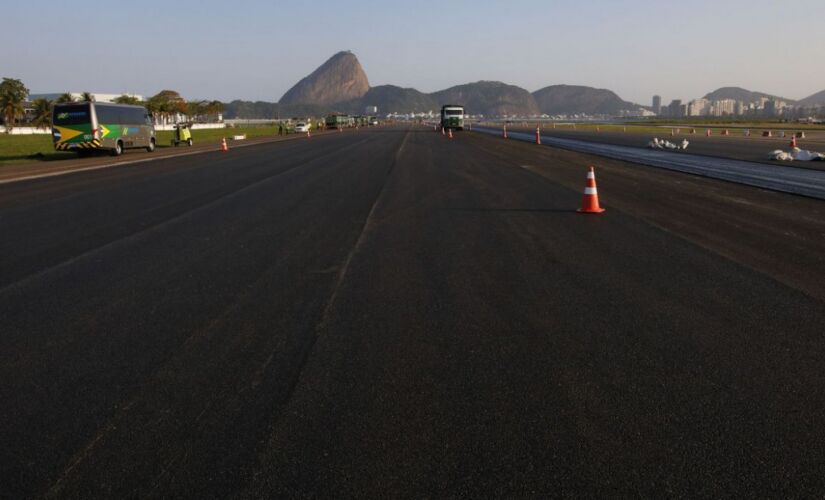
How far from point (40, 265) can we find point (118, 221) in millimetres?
3609

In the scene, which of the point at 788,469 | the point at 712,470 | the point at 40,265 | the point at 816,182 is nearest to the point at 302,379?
the point at 712,470

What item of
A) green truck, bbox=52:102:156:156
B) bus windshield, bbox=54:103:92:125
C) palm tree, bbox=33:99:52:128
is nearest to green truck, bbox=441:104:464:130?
green truck, bbox=52:102:156:156

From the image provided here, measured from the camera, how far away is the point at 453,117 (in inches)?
2879

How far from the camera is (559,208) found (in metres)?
12.0

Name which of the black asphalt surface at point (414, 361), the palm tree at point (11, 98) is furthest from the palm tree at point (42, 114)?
the black asphalt surface at point (414, 361)

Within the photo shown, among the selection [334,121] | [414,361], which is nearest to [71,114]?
[414,361]

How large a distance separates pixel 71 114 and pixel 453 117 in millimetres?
49300

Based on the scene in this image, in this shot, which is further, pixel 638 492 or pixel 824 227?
pixel 824 227

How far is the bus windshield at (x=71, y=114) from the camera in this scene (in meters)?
28.8

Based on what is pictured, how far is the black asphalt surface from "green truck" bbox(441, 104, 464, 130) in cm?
6415

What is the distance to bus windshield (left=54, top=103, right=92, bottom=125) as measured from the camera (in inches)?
1133

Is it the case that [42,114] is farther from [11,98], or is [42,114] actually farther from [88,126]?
[88,126]

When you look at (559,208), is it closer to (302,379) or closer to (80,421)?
(302,379)

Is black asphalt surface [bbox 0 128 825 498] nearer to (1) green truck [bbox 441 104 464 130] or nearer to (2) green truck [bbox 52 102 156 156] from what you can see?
(2) green truck [bbox 52 102 156 156]
